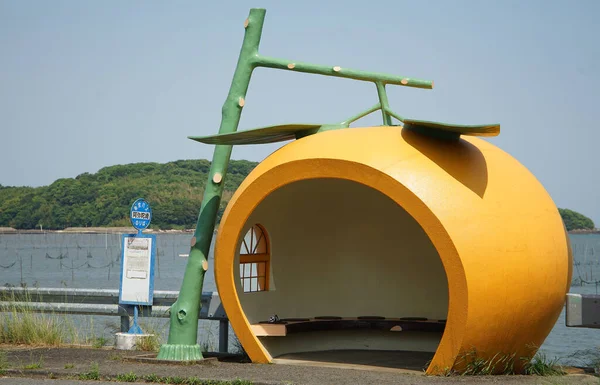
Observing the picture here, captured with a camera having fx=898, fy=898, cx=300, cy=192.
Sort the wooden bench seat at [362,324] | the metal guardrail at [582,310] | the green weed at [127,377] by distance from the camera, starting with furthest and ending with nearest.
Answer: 1. the wooden bench seat at [362,324]
2. the metal guardrail at [582,310]
3. the green weed at [127,377]

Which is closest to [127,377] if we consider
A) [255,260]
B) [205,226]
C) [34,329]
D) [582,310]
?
[205,226]

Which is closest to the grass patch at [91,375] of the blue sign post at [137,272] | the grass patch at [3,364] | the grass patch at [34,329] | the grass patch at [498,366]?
the grass patch at [3,364]

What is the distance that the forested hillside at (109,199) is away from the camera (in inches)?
4373

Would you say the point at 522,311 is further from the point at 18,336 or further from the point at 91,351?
the point at 18,336

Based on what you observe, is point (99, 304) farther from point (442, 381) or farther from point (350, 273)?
point (442, 381)

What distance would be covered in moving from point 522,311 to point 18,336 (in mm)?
7183

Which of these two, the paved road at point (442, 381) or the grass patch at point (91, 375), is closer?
the paved road at point (442, 381)

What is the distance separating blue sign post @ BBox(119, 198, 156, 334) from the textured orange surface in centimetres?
202

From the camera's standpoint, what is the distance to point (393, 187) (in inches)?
394

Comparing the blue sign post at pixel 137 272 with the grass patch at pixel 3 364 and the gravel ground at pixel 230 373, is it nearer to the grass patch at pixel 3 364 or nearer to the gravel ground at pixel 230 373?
the gravel ground at pixel 230 373

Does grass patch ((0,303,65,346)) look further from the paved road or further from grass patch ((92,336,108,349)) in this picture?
the paved road

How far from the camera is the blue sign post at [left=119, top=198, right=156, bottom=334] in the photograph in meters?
12.8

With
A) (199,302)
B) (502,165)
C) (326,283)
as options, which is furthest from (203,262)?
(502,165)

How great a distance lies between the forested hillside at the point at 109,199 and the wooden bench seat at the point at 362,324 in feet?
299
